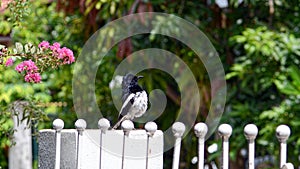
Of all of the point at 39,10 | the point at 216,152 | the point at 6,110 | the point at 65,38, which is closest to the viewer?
the point at 6,110

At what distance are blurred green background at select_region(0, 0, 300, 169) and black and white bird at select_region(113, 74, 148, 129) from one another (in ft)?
6.95

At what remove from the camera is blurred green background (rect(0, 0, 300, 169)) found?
15.4 ft

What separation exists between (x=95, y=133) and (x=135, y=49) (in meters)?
2.70

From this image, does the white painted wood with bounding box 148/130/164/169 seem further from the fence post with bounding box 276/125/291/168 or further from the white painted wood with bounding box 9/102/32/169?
the white painted wood with bounding box 9/102/32/169

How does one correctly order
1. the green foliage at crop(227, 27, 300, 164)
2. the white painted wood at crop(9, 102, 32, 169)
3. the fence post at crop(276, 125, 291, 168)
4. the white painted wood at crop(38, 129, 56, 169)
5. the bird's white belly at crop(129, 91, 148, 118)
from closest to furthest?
the fence post at crop(276, 125, 291, 168) < the bird's white belly at crop(129, 91, 148, 118) < the white painted wood at crop(38, 129, 56, 169) < the white painted wood at crop(9, 102, 32, 169) < the green foliage at crop(227, 27, 300, 164)

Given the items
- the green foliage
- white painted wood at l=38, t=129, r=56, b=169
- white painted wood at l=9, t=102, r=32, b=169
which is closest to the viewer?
white painted wood at l=38, t=129, r=56, b=169

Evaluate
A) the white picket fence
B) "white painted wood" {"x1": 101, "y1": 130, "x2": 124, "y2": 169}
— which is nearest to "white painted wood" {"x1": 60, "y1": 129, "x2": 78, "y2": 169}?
the white picket fence

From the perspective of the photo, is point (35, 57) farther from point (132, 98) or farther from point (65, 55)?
point (132, 98)

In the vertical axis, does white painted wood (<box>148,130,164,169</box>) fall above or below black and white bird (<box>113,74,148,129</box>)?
below

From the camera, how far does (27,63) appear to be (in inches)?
101

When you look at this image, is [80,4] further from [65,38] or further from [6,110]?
[6,110]

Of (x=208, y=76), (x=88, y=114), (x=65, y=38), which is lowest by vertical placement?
(x=88, y=114)

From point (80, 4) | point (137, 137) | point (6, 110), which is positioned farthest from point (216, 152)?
point (137, 137)

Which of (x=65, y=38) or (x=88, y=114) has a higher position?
(x=65, y=38)
